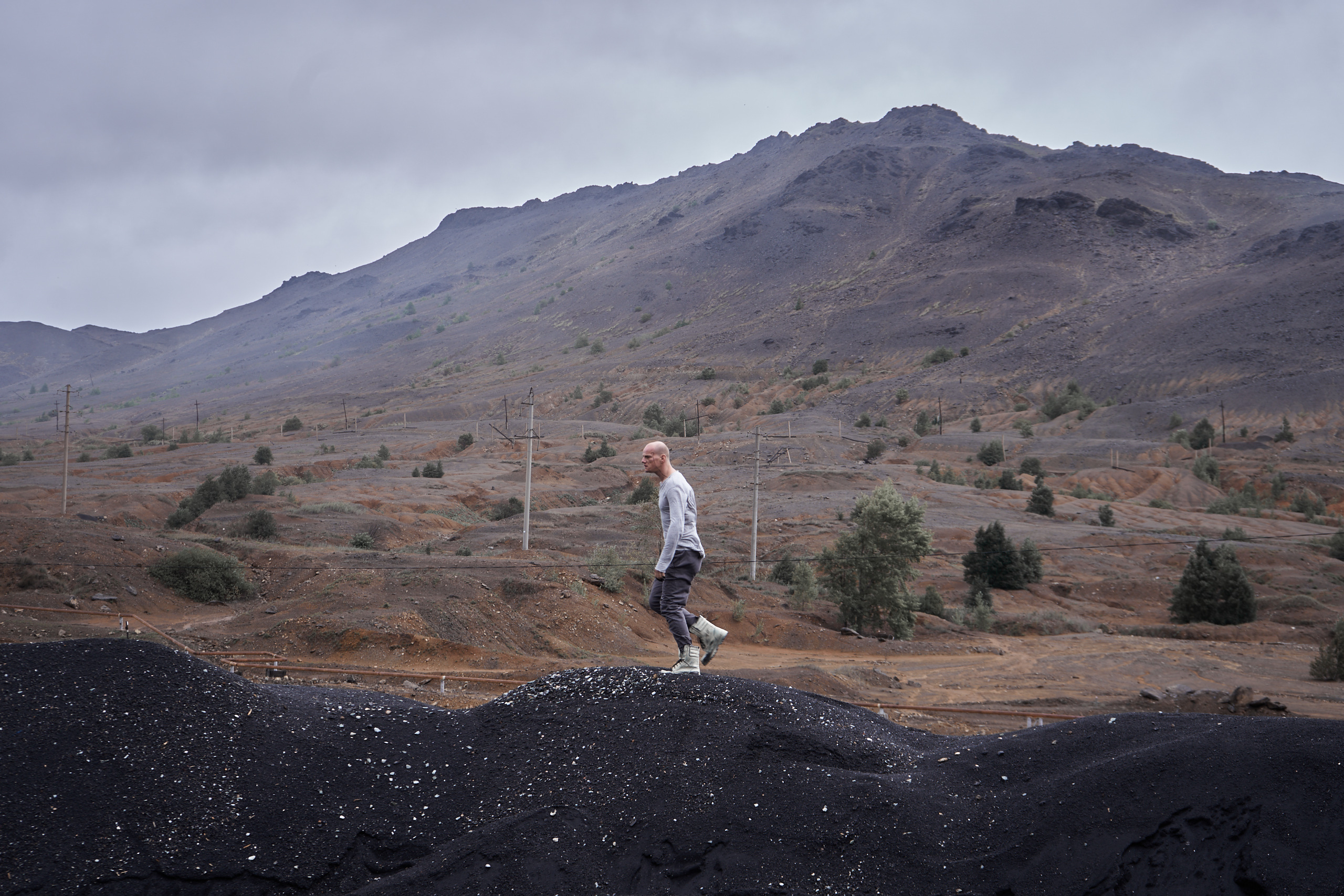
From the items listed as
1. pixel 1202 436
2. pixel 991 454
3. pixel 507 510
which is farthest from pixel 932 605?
pixel 1202 436

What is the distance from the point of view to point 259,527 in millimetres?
29156

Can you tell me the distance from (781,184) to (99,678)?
179 m

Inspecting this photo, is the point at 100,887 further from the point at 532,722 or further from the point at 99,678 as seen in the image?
the point at 532,722

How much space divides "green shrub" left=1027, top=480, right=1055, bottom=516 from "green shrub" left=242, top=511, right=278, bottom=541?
37933 millimetres

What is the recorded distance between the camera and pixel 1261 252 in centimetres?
9962

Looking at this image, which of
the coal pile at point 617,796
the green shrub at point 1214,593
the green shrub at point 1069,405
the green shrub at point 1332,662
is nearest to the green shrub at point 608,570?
the green shrub at point 1332,662

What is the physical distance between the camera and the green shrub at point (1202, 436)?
63.4 meters

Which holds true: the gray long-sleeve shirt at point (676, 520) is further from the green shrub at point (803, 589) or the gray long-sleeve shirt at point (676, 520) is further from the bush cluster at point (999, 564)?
the bush cluster at point (999, 564)

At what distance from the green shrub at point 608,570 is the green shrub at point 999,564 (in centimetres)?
1586

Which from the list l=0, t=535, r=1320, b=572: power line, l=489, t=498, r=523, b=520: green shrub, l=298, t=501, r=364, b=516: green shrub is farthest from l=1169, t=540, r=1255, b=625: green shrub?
l=298, t=501, r=364, b=516: green shrub

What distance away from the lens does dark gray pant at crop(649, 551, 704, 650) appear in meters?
7.33

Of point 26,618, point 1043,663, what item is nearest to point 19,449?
point 26,618

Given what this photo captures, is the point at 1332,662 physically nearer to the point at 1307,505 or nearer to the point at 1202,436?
the point at 1307,505

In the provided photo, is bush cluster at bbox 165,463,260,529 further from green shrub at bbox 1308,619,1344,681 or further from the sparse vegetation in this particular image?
green shrub at bbox 1308,619,1344,681
